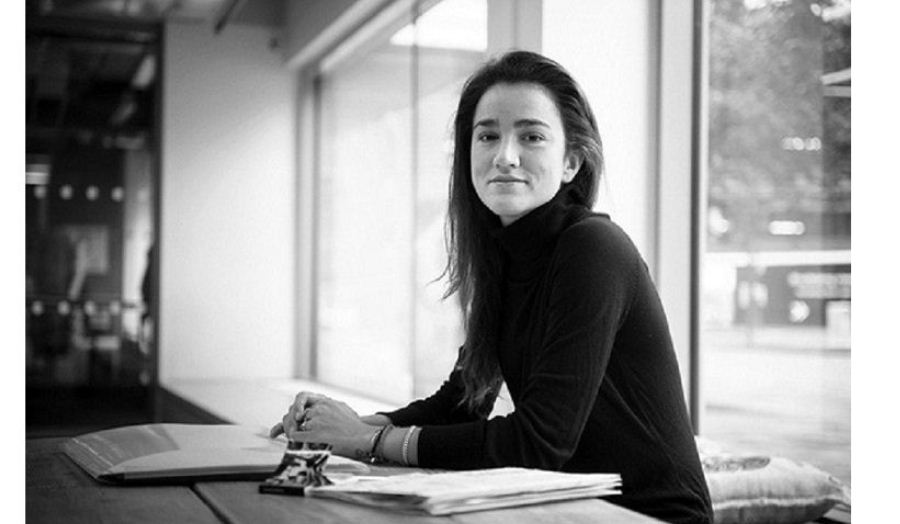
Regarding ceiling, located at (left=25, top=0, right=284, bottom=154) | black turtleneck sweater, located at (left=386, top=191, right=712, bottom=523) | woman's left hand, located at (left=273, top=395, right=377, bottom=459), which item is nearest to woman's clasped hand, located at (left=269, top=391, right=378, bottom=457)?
woman's left hand, located at (left=273, top=395, right=377, bottom=459)

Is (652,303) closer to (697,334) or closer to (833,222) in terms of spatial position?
(833,222)

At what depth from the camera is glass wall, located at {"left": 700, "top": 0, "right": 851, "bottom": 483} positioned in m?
3.65

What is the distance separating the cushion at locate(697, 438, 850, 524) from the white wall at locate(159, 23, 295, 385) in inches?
213

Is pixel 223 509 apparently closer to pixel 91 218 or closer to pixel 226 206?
pixel 226 206

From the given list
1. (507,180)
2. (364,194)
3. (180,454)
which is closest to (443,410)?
(507,180)

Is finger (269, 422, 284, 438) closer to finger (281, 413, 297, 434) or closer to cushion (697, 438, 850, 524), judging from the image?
finger (281, 413, 297, 434)

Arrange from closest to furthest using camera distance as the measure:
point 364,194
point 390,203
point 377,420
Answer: point 377,420, point 390,203, point 364,194

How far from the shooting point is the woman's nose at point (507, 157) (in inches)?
76.4

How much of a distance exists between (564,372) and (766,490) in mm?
1644

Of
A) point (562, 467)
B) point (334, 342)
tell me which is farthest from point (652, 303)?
point (334, 342)

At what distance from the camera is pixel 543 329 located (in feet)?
6.14

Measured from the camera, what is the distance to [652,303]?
1866mm

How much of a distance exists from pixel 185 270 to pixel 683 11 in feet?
15.5

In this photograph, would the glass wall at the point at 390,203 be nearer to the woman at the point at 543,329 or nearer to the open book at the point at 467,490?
the woman at the point at 543,329
